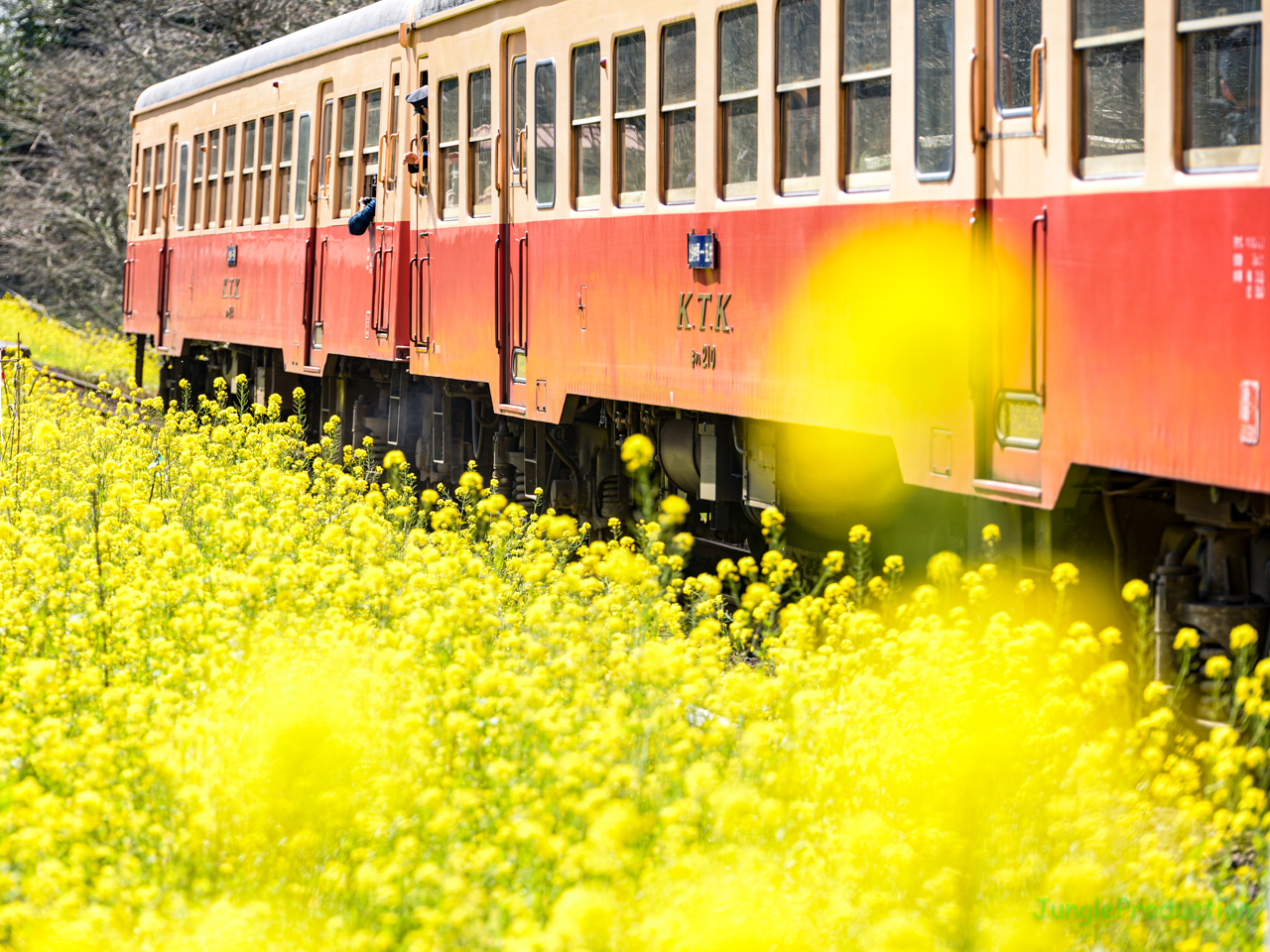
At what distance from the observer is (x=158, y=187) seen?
20.3m

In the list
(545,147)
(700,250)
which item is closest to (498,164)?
(545,147)

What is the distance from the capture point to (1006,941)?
3.20 metres

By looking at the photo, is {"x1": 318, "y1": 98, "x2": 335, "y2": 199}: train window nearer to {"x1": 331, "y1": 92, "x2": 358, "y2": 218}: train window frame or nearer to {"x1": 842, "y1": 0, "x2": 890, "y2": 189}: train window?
{"x1": 331, "y1": 92, "x2": 358, "y2": 218}: train window frame

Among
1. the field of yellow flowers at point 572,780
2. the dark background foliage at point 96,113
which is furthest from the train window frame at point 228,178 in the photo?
the dark background foliage at point 96,113

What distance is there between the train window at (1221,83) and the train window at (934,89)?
1.24 meters

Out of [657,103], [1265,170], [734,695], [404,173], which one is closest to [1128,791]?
[734,695]

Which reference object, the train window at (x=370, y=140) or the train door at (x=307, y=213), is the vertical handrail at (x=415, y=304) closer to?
the train window at (x=370, y=140)

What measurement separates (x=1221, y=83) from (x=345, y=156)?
31.7 feet

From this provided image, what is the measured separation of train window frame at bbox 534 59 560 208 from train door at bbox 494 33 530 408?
136mm

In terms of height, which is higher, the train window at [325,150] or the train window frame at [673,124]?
the train window at [325,150]

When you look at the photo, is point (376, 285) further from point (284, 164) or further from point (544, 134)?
point (544, 134)

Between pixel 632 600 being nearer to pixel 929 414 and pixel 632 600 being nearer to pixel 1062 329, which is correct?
pixel 929 414

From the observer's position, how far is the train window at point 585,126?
9578 mm

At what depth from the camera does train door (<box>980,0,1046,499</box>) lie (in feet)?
20.2
